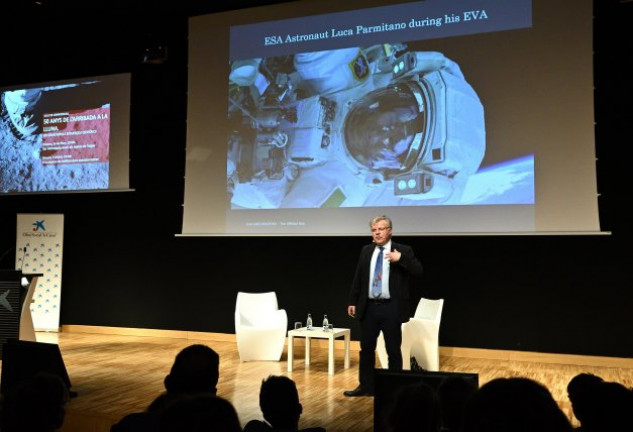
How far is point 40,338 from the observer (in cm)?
825

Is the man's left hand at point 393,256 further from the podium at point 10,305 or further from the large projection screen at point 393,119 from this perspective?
the podium at point 10,305

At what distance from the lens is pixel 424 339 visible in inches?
229

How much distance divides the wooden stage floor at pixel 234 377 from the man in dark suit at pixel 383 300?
0.36m

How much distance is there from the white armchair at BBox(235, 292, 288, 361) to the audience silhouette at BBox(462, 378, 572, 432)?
547 cm

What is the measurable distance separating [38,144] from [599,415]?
9196 mm

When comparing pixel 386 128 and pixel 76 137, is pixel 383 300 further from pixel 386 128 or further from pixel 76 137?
pixel 76 137

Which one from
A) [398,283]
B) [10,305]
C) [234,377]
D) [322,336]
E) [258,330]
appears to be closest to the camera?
[398,283]

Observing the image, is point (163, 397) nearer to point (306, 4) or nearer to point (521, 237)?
point (521, 237)

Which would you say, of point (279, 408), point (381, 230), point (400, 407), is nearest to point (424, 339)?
point (381, 230)

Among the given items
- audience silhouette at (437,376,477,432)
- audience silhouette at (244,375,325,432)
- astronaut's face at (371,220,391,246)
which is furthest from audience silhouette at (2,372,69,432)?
astronaut's face at (371,220,391,246)

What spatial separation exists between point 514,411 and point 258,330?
5.61m

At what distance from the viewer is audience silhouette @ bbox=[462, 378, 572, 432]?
114cm

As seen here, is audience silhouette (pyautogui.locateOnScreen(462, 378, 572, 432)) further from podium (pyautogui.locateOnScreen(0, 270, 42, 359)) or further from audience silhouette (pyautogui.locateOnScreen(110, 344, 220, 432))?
podium (pyautogui.locateOnScreen(0, 270, 42, 359))

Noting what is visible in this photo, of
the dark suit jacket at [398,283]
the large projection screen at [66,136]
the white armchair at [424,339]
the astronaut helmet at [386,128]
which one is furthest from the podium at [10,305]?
the astronaut helmet at [386,128]
